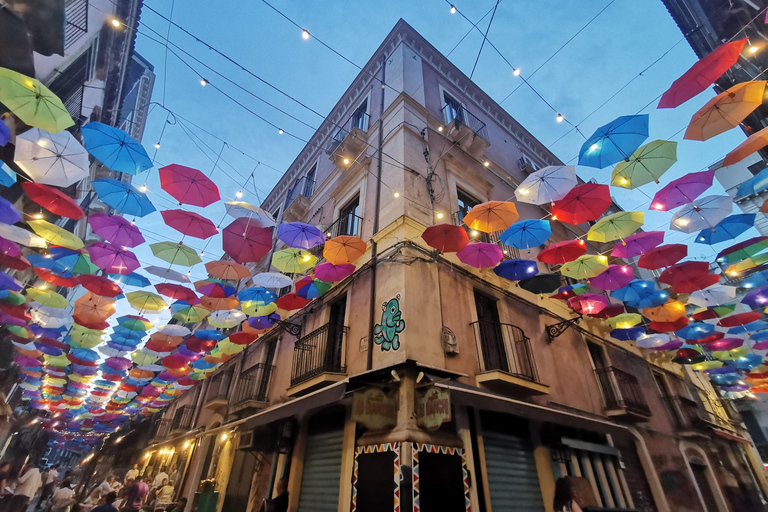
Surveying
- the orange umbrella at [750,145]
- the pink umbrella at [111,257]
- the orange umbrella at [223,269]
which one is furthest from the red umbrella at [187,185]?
the orange umbrella at [750,145]

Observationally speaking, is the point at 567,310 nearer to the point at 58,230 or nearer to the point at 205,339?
the point at 205,339

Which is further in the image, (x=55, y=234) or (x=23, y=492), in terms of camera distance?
(x=23, y=492)

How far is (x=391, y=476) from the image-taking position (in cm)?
548

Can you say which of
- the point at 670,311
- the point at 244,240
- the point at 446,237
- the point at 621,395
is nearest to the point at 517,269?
the point at 446,237

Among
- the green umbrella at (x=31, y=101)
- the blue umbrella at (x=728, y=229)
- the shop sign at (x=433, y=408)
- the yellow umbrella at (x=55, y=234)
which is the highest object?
the blue umbrella at (x=728, y=229)

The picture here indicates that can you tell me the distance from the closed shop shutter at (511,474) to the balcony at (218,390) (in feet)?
36.4

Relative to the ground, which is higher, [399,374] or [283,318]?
[283,318]

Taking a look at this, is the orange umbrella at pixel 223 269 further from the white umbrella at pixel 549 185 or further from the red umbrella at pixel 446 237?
the white umbrella at pixel 549 185

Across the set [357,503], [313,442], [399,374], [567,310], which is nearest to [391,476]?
Answer: [357,503]

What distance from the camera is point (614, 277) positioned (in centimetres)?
887

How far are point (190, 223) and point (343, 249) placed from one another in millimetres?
3310

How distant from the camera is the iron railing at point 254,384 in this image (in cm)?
1089

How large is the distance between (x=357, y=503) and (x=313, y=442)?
2.51 m

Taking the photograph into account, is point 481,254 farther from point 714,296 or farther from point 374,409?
point 714,296
